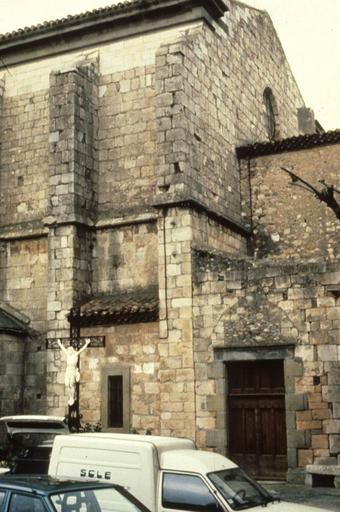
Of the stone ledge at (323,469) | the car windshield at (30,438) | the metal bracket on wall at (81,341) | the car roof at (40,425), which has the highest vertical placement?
the metal bracket on wall at (81,341)

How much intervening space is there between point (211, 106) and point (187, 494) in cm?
1182

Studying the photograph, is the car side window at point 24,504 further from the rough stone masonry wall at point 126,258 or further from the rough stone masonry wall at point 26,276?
the rough stone masonry wall at point 26,276

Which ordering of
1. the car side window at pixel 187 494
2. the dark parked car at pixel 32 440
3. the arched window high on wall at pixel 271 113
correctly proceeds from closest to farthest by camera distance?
the car side window at pixel 187 494 → the dark parked car at pixel 32 440 → the arched window high on wall at pixel 271 113

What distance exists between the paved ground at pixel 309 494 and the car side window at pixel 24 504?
603 cm

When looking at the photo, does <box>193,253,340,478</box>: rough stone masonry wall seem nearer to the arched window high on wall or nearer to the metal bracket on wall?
the metal bracket on wall

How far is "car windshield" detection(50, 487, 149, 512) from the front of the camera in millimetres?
5879

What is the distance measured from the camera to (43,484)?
20.0ft

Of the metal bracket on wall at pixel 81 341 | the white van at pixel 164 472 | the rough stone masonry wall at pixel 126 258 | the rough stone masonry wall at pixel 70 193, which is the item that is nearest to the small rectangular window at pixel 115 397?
the metal bracket on wall at pixel 81 341

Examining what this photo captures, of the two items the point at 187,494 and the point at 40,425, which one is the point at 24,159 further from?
the point at 187,494

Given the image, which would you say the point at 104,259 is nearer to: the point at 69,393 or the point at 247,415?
the point at 69,393

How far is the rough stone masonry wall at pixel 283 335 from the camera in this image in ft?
45.0

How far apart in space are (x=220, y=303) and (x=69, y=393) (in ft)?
13.2

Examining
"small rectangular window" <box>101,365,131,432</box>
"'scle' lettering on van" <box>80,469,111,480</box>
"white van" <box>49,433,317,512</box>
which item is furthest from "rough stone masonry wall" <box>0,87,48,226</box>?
"'scle' lettering on van" <box>80,469,111,480</box>

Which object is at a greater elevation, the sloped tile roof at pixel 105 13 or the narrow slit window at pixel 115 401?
the sloped tile roof at pixel 105 13
